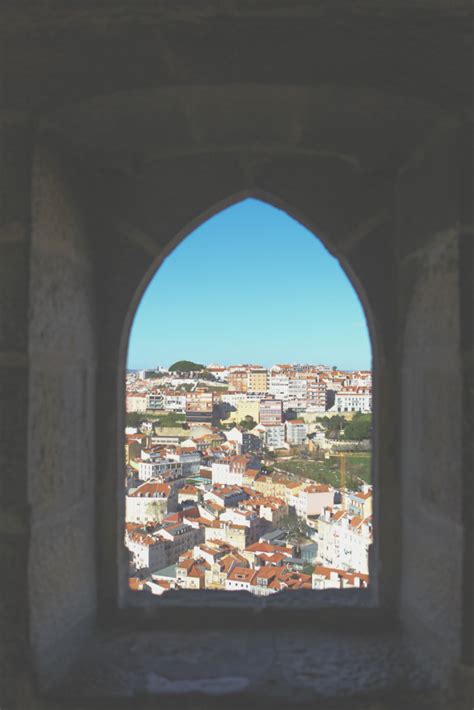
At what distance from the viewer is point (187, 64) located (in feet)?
3.81

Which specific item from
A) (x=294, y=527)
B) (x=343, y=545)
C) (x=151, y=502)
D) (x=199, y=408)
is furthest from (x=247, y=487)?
(x=199, y=408)

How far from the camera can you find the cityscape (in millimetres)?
10508

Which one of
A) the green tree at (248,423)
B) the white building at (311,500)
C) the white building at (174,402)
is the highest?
the white building at (174,402)

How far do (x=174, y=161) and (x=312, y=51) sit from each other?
60cm

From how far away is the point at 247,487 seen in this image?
23.6 m

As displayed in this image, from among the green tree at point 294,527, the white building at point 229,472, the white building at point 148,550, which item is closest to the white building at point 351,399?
the white building at point 229,472

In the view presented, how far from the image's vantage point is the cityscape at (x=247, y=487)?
10.5 metres
